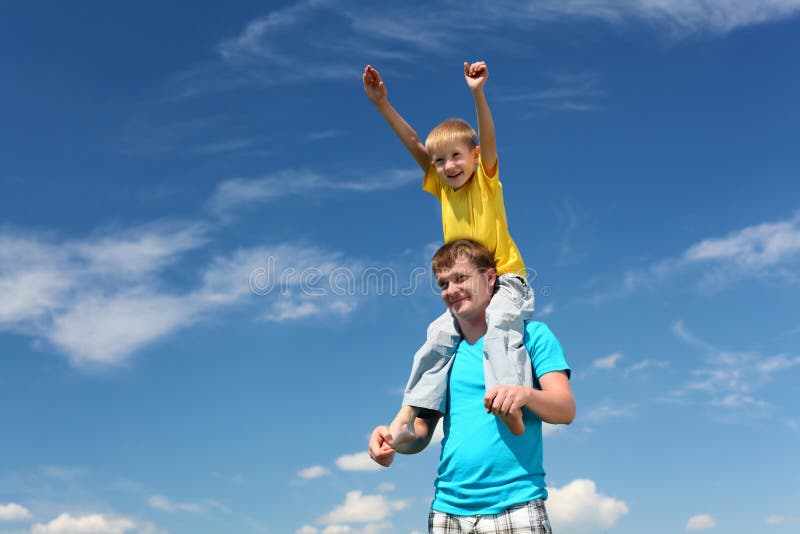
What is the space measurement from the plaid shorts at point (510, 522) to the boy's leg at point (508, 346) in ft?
1.55

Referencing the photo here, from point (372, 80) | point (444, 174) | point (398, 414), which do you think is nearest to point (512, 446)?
point (398, 414)

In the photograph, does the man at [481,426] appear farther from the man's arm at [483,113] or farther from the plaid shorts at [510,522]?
the man's arm at [483,113]

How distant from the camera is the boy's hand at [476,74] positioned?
5.91 meters

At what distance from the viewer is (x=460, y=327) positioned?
217 inches

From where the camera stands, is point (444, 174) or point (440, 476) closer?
point (440, 476)

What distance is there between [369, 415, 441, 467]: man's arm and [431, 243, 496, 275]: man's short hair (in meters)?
1.10

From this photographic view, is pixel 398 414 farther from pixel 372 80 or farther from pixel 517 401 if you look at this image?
pixel 372 80

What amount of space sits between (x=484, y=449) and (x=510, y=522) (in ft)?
1.59

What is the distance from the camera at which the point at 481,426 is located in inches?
196

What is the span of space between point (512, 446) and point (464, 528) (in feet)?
1.97

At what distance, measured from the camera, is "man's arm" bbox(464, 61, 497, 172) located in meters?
5.91

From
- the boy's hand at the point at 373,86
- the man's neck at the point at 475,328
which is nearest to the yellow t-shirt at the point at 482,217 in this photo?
the man's neck at the point at 475,328

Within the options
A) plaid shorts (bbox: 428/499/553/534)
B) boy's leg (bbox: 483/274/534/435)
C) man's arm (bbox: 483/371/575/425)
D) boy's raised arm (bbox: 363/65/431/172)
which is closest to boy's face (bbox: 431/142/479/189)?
boy's raised arm (bbox: 363/65/431/172)

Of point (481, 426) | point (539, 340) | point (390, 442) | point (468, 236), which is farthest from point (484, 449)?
point (468, 236)
